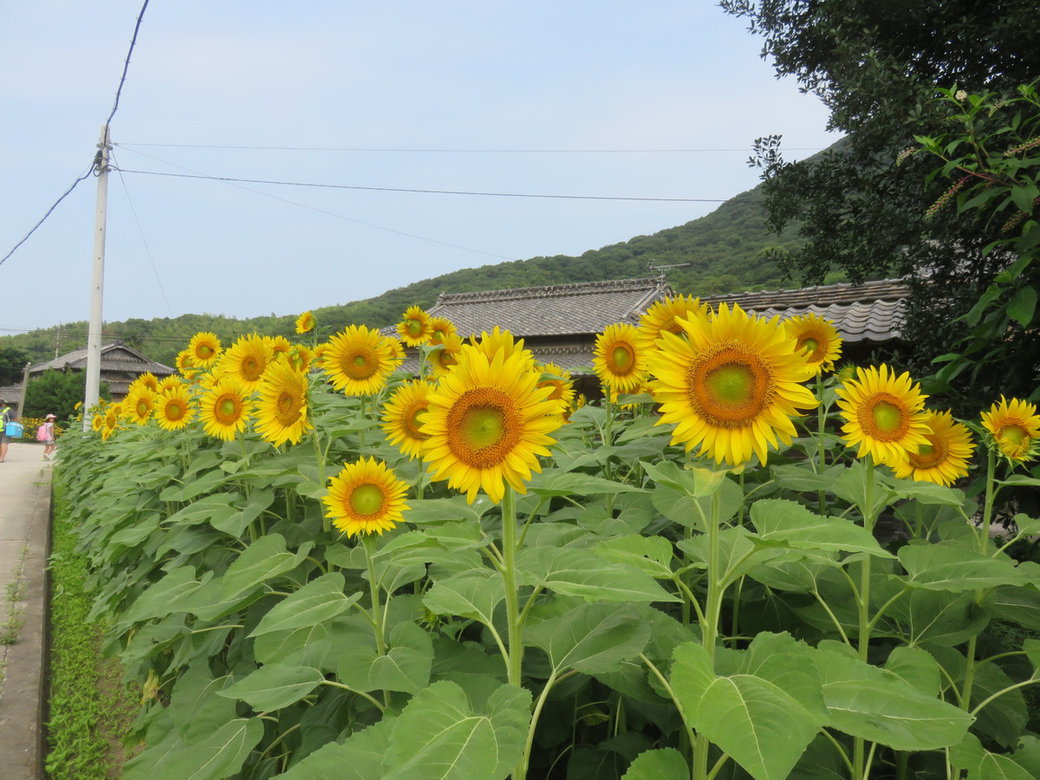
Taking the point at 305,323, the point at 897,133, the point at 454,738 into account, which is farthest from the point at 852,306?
the point at 454,738

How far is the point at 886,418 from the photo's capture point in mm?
1255

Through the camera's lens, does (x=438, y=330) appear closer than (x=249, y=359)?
No

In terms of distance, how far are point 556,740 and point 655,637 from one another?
30cm

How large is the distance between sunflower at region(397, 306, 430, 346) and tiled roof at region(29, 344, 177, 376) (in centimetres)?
3983

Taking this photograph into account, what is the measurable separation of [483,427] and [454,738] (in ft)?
1.30

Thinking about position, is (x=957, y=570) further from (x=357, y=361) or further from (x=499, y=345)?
(x=357, y=361)

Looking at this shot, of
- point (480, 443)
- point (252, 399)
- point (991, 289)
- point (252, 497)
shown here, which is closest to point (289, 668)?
point (480, 443)

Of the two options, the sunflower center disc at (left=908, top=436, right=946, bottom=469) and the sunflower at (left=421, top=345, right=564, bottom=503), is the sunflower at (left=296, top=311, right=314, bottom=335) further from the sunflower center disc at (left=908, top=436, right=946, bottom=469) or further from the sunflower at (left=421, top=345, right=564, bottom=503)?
the sunflower center disc at (left=908, top=436, right=946, bottom=469)

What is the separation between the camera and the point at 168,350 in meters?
45.2

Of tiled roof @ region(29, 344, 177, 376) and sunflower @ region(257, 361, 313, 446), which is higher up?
sunflower @ region(257, 361, 313, 446)

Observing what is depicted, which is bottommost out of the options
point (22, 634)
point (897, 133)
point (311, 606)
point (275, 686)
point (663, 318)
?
point (22, 634)

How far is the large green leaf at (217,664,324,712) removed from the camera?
1163 mm

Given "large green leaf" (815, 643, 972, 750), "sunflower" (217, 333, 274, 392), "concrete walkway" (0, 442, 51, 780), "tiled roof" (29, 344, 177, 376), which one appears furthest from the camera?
"tiled roof" (29, 344, 177, 376)

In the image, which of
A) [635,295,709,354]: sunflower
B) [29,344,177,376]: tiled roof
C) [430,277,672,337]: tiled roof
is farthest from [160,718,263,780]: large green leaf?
[29,344,177,376]: tiled roof
